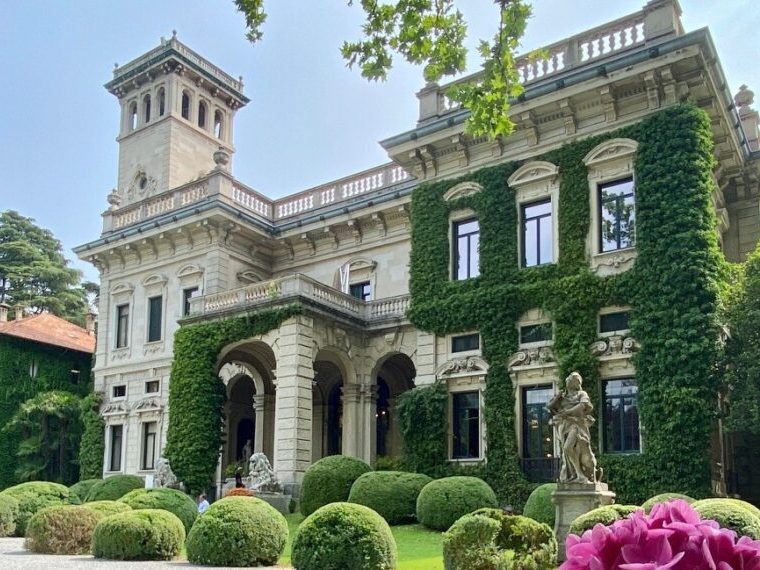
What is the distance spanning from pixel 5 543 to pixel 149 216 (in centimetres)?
1961

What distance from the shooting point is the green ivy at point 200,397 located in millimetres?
29234

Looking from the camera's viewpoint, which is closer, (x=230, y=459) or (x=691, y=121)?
(x=691, y=121)

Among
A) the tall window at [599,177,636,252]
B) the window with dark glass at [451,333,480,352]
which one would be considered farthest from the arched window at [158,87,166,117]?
the tall window at [599,177,636,252]

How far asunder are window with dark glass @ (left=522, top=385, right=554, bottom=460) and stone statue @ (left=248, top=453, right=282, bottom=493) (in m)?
7.74

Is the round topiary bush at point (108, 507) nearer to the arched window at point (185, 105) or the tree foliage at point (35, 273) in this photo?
the arched window at point (185, 105)

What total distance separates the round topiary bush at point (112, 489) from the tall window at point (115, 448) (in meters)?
10.3

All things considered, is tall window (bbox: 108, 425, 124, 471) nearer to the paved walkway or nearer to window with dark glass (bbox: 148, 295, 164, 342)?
window with dark glass (bbox: 148, 295, 164, 342)

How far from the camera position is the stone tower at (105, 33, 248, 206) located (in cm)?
4869

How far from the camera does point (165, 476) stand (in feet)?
97.0

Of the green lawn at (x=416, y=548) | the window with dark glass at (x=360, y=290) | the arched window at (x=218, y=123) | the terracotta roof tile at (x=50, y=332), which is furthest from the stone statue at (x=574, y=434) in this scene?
the arched window at (x=218, y=123)

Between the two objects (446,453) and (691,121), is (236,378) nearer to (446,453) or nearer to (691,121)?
(446,453)

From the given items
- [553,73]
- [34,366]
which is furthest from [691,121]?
[34,366]

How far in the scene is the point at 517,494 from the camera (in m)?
24.3

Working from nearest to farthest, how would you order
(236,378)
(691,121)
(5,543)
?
(5,543)
(691,121)
(236,378)
